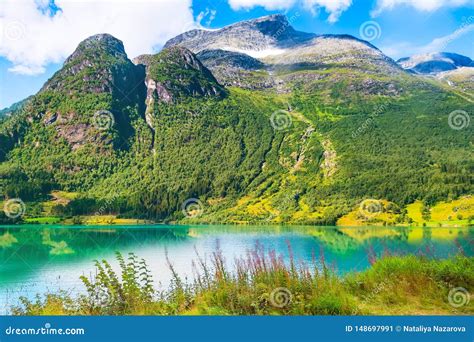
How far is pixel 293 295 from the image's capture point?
988cm

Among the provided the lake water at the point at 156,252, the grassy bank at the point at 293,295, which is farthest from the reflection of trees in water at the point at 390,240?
the grassy bank at the point at 293,295

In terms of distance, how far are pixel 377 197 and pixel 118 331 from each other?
148 metres

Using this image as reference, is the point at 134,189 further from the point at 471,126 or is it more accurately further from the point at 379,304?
the point at 379,304

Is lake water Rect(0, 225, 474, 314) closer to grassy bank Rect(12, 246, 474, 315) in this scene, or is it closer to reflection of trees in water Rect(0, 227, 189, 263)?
reflection of trees in water Rect(0, 227, 189, 263)

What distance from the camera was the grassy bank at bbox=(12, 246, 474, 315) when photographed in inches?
377

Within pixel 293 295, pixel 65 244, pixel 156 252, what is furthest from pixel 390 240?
pixel 293 295

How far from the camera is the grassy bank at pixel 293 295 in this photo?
9586 millimetres

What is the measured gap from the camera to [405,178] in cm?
15650

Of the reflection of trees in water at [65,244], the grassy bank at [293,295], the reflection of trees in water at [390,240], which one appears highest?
the grassy bank at [293,295]

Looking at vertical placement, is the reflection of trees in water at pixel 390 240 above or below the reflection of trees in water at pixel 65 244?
below

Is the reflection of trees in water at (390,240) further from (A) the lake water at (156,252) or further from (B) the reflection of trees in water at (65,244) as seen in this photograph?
(B) the reflection of trees in water at (65,244)

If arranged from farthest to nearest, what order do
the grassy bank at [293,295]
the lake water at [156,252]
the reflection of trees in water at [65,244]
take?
the reflection of trees in water at [65,244]
the lake water at [156,252]
the grassy bank at [293,295]

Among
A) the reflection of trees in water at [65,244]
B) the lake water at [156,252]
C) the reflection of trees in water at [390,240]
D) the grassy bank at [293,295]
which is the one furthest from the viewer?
the reflection of trees in water at [65,244]

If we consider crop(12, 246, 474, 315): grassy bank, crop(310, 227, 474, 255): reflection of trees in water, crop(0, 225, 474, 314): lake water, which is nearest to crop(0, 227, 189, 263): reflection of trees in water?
crop(0, 225, 474, 314): lake water
